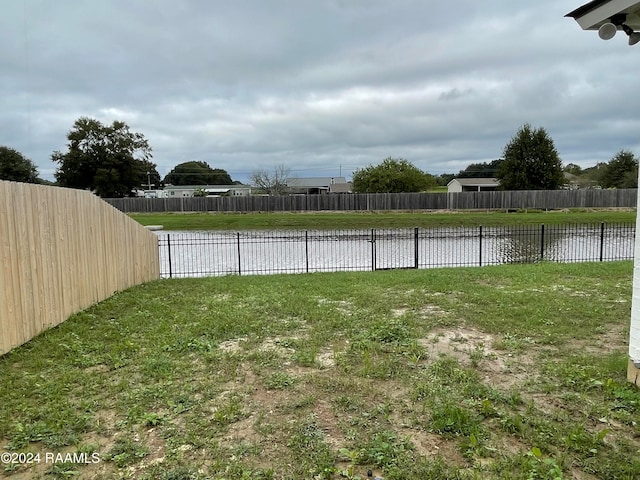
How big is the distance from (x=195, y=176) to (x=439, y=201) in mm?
76338

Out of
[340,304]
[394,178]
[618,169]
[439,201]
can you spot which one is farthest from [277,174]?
[340,304]

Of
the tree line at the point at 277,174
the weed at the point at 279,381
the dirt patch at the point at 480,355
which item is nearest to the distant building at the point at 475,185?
the tree line at the point at 277,174

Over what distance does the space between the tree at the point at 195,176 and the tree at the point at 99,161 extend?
46.2 metres

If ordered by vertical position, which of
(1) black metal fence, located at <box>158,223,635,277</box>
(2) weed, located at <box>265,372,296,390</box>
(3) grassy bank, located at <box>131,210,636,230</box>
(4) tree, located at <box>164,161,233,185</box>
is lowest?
(1) black metal fence, located at <box>158,223,635,277</box>

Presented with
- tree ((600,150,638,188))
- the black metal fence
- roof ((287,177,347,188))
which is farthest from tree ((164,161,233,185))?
the black metal fence

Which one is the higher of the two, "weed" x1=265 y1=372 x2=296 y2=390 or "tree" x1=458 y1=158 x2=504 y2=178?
"tree" x1=458 y1=158 x2=504 y2=178

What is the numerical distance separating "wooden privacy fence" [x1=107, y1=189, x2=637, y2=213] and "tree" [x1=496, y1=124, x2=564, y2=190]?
817 cm

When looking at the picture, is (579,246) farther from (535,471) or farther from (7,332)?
(7,332)

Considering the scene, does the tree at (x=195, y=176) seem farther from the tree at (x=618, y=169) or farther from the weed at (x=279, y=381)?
the weed at (x=279, y=381)

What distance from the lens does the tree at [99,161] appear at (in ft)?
173

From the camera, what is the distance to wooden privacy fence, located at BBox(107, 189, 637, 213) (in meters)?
35.6

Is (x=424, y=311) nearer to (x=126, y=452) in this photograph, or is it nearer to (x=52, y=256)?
(x=126, y=452)

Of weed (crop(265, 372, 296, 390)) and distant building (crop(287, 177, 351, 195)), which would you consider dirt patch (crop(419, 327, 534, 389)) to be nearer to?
weed (crop(265, 372, 296, 390))

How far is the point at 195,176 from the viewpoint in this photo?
102 m
